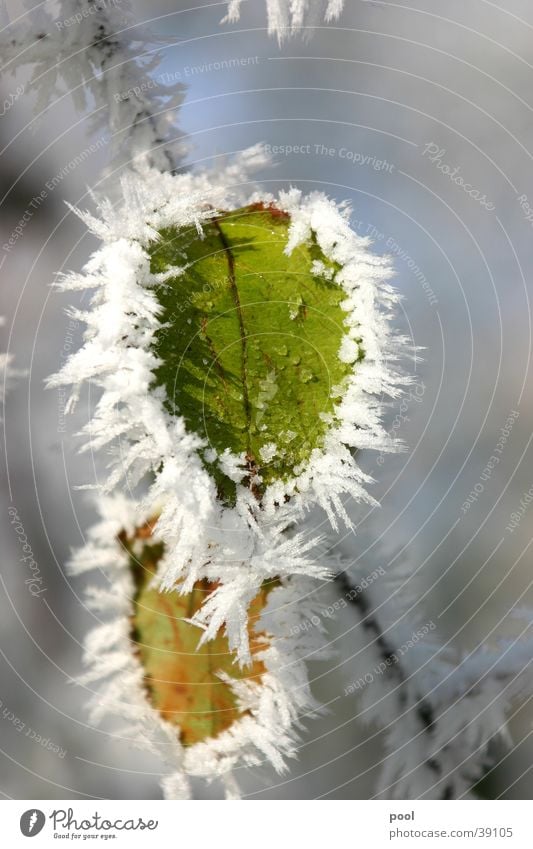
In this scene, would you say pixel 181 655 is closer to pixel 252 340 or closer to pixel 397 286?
pixel 252 340

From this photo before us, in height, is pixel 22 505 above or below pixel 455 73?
below

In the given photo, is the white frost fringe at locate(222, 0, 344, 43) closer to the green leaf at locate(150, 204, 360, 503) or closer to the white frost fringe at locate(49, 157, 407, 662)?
the white frost fringe at locate(49, 157, 407, 662)

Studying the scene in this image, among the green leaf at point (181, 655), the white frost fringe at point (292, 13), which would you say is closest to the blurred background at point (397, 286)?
the white frost fringe at point (292, 13)

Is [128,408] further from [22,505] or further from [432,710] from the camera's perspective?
[432,710]

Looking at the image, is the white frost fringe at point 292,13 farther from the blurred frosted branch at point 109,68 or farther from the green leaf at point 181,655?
the green leaf at point 181,655

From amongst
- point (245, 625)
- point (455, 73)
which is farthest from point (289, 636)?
point (455, 73)

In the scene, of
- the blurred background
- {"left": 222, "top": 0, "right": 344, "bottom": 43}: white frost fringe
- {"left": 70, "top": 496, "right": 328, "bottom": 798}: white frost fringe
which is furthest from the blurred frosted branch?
{"left": 70, "top": 496, "right": 328, "bottom": 798}: white frost fringe

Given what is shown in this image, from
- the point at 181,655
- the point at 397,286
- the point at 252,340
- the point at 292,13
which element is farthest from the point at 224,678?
the point at 292,13
